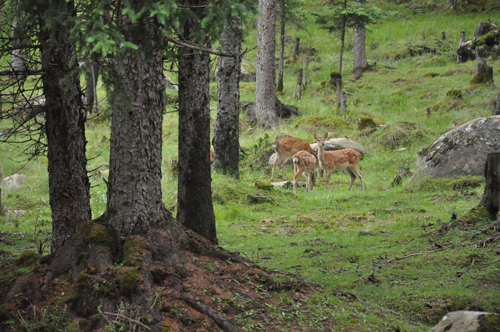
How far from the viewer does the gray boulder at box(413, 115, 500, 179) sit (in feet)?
40.7

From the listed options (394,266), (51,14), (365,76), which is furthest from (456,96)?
(51,14)

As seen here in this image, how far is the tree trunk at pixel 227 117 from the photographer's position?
521 inches

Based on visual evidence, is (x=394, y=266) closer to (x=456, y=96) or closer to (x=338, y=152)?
(x=338, y=152)

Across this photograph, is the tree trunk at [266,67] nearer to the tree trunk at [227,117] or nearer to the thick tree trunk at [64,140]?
the tree trunk at [227,117]

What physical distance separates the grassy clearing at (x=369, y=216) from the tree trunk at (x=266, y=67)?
847 mm

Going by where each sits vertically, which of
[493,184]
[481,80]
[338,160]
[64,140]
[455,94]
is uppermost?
[481,80]

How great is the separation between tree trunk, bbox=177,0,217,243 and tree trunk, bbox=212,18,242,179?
5.63m

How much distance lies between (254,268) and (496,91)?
18.7 meters

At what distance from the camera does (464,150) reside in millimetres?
12719

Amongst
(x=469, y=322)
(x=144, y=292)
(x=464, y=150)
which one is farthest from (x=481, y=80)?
(x=144, y=292)

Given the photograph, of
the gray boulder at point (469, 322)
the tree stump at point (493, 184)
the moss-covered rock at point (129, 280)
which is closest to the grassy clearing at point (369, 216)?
the tree stump at point (493, 184)

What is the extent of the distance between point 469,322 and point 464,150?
9274 mm

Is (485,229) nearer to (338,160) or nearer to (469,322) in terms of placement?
(469,322)

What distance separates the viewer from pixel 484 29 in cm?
2952
